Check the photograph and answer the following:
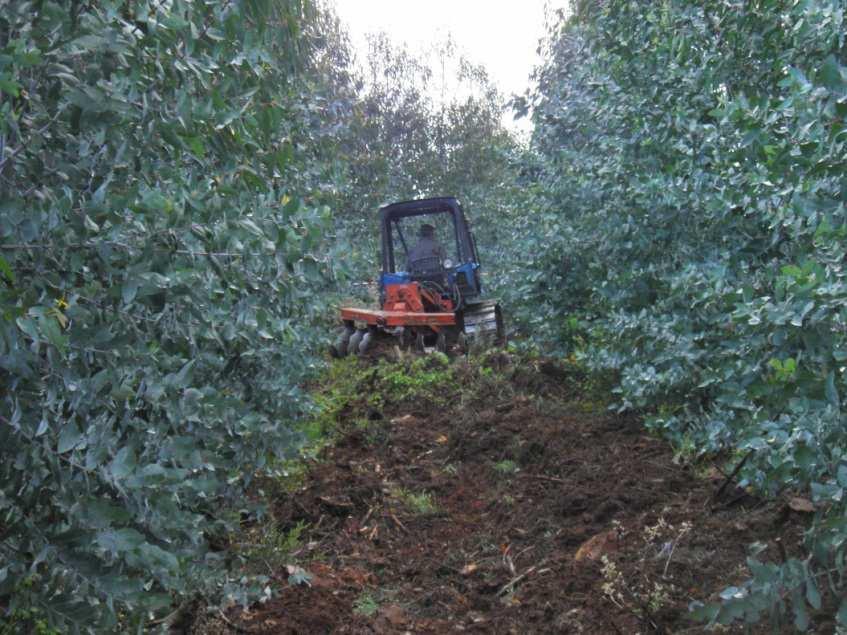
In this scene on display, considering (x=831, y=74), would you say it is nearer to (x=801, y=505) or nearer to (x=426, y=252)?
(x=801, y=505)

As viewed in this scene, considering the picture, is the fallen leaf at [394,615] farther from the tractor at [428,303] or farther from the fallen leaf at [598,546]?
the tractor at [428,303]

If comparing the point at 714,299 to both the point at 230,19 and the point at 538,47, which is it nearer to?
the point at 230,19

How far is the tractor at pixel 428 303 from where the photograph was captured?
48.2 feet

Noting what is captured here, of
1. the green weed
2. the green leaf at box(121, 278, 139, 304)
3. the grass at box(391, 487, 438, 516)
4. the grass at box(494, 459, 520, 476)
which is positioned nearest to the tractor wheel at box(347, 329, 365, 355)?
the grass at box(494, 459, 520, 476)

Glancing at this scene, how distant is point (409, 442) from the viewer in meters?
8.69

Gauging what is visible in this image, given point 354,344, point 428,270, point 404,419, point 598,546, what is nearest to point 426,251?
point 428,270

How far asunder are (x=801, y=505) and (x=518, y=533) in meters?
1.83

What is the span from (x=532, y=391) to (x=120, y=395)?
7527mm

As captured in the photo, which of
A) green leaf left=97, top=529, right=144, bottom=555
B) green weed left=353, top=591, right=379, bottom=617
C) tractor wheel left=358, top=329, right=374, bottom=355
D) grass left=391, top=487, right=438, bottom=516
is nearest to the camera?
green leaf left=97, top=529, right=144, bottom=555

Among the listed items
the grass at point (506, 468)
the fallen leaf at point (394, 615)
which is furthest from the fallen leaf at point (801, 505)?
the grass at point (506, 468)

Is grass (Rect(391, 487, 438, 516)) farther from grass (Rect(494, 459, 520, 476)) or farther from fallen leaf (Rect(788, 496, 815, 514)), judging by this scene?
fallen leaf (Rect(788, 496, 815, 514))

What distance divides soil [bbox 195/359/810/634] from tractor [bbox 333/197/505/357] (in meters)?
6.04

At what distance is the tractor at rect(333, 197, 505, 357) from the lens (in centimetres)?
1469

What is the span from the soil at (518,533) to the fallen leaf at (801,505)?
0.02m
